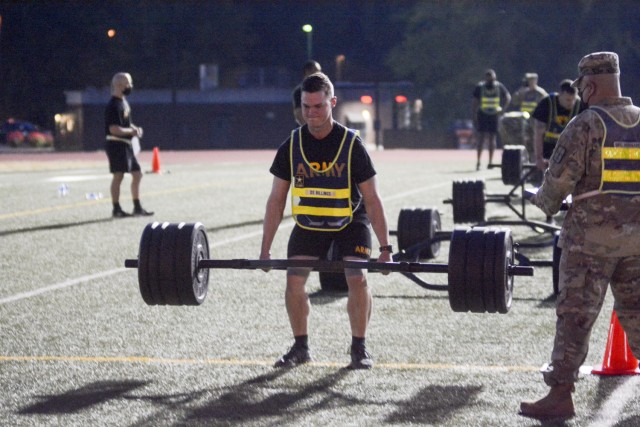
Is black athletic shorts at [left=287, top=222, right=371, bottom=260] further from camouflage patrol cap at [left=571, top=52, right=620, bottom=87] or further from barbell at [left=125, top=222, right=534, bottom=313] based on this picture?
camouflage patrol cap at [left=571, top=52, right=620, bottom=87]

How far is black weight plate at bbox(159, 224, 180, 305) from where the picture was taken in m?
7.16

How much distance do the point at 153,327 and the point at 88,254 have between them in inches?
182

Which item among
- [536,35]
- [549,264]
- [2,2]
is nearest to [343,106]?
[536,35]

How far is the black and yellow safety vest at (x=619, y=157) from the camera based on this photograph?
5.85 metres

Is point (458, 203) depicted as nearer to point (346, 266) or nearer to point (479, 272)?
point (346, 266)

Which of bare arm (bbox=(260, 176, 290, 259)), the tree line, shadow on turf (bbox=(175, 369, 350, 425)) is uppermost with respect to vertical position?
the tree line

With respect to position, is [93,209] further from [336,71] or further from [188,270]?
[336,71]

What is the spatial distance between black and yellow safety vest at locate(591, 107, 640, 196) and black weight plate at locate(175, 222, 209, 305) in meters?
2.43

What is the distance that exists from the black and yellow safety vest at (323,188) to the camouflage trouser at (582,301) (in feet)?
5.08

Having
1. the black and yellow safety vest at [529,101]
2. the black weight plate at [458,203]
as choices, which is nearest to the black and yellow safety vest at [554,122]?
the black weight plate at [458,203]

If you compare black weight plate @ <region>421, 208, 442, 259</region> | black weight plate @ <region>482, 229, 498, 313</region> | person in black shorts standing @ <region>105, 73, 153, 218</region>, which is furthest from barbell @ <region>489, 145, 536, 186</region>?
black weight plate @ <region>482, 229, 498, 313</region>

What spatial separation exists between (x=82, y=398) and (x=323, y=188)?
A: 5.76 ft

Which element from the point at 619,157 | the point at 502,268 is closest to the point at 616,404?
the point at 502,268

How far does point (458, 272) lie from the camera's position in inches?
266
